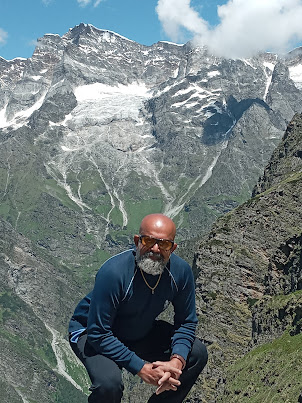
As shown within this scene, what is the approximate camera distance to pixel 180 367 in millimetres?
14086

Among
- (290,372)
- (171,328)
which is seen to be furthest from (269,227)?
(171,328)

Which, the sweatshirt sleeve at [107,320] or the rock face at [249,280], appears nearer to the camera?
the sweatshirt sleeve at [107,320]

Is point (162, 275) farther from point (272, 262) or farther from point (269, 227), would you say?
point (269, 227)

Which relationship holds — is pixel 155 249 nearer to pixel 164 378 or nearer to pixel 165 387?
pixel 164 378

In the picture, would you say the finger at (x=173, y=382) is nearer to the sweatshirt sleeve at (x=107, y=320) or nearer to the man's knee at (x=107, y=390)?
the sweatshirt sleeve at (x=107, y=320)

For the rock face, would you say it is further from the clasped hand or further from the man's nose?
the man's nose

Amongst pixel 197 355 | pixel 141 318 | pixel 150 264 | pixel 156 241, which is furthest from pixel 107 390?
pixel 156 241

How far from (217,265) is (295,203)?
24867 mm

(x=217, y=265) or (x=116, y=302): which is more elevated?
(x=217, y=265)

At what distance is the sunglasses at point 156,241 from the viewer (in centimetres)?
1370

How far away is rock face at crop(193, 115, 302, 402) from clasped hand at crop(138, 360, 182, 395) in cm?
6751

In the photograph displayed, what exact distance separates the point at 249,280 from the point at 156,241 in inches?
4000

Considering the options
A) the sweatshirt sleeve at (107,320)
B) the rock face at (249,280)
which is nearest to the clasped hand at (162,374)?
the sweatshirt sleeve at (107,320)

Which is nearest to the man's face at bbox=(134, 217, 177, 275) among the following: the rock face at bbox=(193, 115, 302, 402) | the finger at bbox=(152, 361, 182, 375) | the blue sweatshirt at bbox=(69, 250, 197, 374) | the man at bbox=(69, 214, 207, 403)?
the man at bbox=(69, 214, 207, 403)
